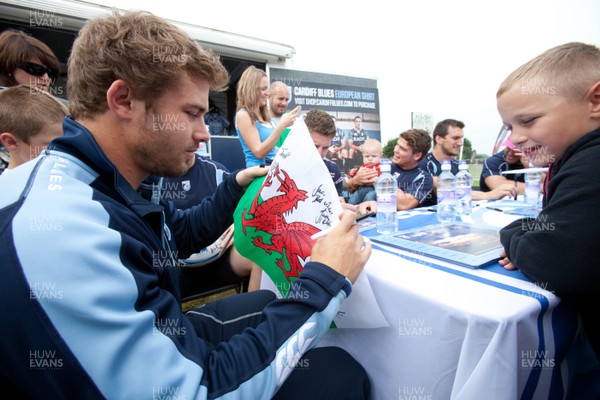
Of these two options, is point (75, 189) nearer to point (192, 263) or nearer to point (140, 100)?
point (140, 100)

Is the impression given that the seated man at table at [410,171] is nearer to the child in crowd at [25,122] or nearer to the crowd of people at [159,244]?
the crowd of people at [159,244]

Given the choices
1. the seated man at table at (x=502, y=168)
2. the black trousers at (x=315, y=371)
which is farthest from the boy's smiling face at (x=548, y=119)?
the seated man at table at (x=502, y=168)

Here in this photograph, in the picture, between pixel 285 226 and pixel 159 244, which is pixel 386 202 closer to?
pixel 285 226

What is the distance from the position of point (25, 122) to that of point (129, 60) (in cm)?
115

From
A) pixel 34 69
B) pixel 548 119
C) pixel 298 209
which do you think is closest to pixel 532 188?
pixel 548 119

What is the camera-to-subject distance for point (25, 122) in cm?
139

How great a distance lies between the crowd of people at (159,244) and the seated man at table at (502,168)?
6.05ft

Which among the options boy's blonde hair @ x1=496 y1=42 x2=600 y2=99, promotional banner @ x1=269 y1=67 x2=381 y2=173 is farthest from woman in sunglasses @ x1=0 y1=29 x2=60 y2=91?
promotional banner @ x1=269 y1=67 x2=381 y2=173

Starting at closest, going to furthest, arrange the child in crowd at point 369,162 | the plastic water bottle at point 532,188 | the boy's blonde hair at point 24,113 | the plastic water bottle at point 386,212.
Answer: the plastic water bottle at point 386,212 < the boy's blonde hair at point 24,113 < the plastic water bottle at point 532,188 < the child in crowd at point 369,162

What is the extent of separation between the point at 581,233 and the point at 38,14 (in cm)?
412

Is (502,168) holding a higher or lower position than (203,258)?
higher

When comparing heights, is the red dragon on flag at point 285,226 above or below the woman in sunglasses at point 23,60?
below

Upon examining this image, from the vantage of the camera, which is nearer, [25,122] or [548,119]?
[548,119]

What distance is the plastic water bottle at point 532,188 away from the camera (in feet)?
6.15
